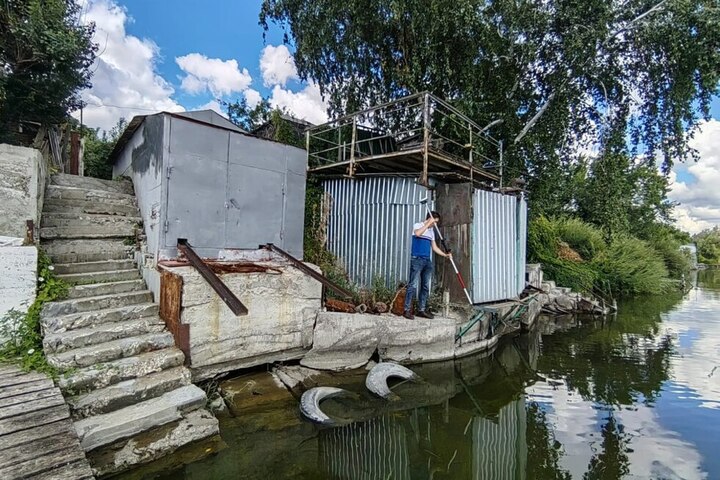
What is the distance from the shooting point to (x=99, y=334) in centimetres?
355

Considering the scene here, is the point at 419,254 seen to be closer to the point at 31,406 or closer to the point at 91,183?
the point at 31,406

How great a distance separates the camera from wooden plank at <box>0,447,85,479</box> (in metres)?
2.04

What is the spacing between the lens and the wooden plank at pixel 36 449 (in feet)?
6.92

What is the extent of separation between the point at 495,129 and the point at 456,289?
720cm

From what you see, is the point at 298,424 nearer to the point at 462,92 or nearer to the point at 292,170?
the point at 292,170

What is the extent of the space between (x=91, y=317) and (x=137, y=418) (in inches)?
56.7

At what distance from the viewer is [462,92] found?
1030cm

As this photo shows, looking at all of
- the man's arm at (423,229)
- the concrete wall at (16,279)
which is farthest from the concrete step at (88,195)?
the man's arm at (423,229)

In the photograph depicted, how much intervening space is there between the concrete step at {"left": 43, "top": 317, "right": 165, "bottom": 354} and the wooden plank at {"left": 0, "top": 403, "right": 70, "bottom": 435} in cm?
94

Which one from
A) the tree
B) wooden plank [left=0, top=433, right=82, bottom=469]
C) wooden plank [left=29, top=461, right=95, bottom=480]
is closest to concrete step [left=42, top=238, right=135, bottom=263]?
wooden plank [left=0, top=433, right=82, bottom=469]

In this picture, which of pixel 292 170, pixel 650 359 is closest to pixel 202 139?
pixel 292 170

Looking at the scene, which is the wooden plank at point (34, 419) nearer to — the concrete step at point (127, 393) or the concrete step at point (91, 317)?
the concrete step at point (127, 393)

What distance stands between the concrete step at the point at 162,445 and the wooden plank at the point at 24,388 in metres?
0.72

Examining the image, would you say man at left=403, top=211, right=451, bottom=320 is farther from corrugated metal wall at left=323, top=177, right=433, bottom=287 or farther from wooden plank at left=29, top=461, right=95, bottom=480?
wooden plank at left=29, top=461, right=95, bottom=480
